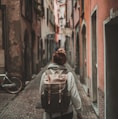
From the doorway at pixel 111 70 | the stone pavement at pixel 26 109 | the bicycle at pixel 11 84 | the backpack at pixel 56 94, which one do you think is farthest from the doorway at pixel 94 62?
the backpack at pixel 56 94

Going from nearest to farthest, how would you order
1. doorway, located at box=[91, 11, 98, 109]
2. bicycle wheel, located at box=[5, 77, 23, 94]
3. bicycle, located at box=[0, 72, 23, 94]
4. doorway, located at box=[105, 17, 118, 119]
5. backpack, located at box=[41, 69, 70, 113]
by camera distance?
backpack, located at box=[41, 69, 70, 113] → doorway, located at box=[105, 17, 118, 119] → doorway, located at box=[91, 11, 98, 109] → bicycle, located at box=[0, 72, 23, 94] → bicycle wheel, located at box=[5, 77, 23, 94]

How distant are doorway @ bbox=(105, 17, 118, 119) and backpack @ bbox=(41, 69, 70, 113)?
2.45m

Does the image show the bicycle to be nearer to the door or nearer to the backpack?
the door

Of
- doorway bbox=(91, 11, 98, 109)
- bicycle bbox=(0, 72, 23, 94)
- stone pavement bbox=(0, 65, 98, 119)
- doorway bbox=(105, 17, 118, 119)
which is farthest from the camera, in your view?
bicycle bbox=(0, 72, 23, 94)

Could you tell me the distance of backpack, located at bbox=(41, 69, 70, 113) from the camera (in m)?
4.06

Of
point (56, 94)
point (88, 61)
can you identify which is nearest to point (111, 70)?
point (56, 94)

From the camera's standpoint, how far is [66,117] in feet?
14.0

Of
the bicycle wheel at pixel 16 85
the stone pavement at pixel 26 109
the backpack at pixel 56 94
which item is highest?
the backpack at pixel 56 94

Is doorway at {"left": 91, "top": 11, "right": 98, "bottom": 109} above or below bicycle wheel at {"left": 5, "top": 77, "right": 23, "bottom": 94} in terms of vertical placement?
above

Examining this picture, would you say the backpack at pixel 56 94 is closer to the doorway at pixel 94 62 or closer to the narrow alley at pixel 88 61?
the narrow alley at pixel 88 61

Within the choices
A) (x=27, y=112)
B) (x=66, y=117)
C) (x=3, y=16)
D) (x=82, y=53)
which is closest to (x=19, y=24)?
(x=3, y=16)

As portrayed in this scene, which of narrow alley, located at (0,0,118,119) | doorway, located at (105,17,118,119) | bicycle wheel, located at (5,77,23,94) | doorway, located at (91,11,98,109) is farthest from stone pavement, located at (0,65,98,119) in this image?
doorway, located at (105,17,118,119)

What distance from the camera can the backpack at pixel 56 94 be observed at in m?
4.06

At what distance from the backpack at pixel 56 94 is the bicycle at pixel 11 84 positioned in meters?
8.97
